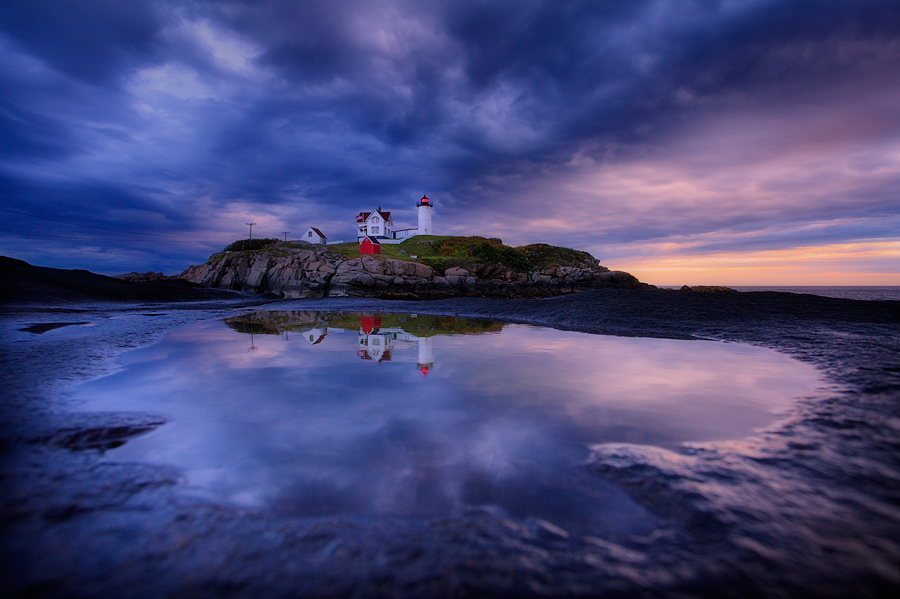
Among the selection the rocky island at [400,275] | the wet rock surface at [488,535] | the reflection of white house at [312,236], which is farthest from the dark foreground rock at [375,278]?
the wet rock surface at [488,535]

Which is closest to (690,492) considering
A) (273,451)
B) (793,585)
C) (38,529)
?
(793,585)

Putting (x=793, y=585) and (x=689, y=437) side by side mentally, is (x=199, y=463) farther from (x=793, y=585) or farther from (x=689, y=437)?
(x=689, y=437)

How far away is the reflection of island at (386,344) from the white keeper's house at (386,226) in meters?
67.7

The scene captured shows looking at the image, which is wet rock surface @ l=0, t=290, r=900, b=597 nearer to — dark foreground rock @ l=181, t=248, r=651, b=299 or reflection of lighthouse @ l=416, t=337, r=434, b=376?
reflection of lighthouse @ l=416, t=337, r=434, b=376

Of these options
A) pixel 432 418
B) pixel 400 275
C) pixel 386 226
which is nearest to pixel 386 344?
pixel 432 418

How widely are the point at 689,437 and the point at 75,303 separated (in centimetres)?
2933

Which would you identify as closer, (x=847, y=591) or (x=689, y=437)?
(x=847, y=591)

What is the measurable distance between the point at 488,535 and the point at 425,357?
523 centimetres

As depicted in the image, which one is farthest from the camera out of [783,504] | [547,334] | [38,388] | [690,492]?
[547,334]

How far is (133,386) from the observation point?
16.4ft

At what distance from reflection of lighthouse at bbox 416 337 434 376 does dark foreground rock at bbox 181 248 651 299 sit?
3191cm

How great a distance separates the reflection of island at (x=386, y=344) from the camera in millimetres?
6953

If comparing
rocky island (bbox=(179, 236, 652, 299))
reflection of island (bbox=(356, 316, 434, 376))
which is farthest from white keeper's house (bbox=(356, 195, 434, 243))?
reflection of island (bbox=(356, 316, 434, 376))

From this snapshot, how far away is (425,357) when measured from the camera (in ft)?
23.8
